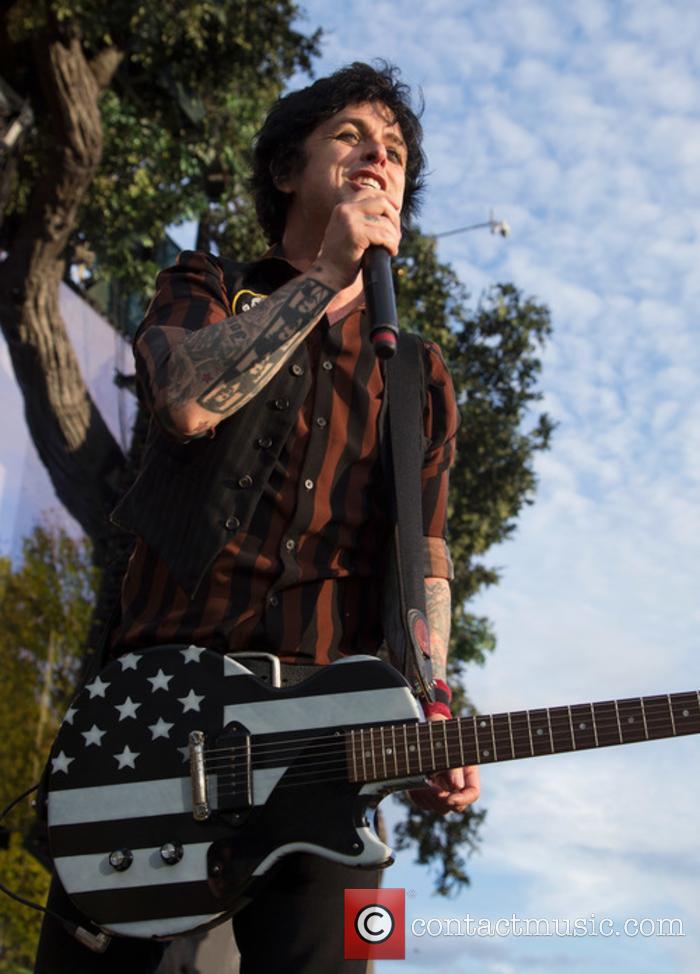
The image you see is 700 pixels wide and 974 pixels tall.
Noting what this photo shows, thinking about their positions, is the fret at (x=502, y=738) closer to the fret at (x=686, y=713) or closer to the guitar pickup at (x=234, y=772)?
the fret at (x=686, y=713)

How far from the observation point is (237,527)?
95.6 inches

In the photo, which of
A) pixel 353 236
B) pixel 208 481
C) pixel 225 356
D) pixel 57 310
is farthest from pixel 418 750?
pixel 57 310

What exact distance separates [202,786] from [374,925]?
0.45 m

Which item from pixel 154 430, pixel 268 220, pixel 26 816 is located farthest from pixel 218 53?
pixel 154 430

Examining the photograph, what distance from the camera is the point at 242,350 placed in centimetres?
237

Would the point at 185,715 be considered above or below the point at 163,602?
below

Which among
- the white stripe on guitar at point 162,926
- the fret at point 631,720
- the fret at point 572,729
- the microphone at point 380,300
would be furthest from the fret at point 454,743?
the microphone at point 380,300

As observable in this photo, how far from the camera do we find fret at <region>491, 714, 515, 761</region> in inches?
87.8

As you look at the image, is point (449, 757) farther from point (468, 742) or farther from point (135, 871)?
point (135, 871)

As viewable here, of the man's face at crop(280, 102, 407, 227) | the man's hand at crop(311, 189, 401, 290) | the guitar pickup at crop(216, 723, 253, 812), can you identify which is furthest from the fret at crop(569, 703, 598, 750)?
the man's face at crop(280, 102, 407, 227)

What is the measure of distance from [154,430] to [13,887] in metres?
10.2

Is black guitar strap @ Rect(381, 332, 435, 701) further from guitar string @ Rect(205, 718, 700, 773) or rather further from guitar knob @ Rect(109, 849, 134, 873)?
guitar knob @ Rect(109, 849, 134, 873)

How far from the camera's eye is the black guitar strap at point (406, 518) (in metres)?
2.51

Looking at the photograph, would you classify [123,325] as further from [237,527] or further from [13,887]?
[237,527]
